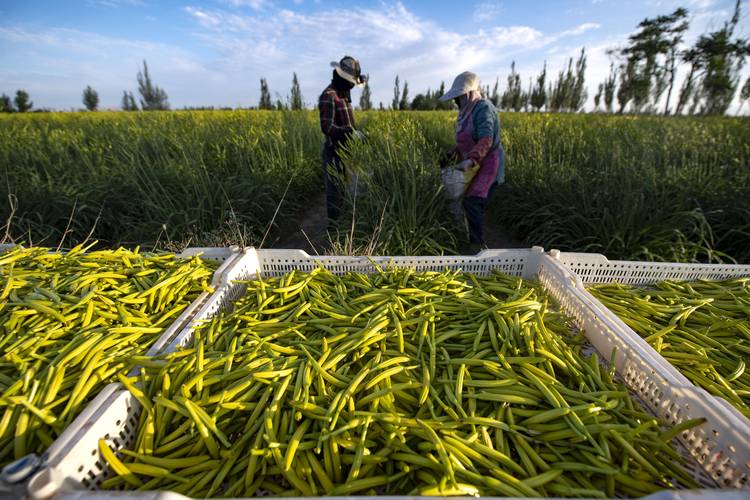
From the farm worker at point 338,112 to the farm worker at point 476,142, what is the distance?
1.06 meters

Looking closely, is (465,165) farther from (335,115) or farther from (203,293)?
(203,293)

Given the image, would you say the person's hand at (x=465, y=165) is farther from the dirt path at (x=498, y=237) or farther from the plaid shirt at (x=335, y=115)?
the plaid shirt at (x=335, y=115)

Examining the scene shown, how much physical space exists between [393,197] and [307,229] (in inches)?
74.1

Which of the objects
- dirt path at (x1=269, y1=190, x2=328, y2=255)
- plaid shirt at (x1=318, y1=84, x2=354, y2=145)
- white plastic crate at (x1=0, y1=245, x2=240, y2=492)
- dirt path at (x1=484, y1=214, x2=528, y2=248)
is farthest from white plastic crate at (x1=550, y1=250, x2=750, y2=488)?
plaid shirt at (x1=318, y1=84, x2=354, y2=145)

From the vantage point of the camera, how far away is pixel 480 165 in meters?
3.19

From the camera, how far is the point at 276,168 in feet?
15.6

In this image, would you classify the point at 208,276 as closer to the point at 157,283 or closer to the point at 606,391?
the point at 157,283

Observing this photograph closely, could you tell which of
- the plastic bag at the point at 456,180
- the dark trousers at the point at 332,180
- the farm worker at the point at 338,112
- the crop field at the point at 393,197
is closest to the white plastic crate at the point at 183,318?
the crop field at the point at 393,197

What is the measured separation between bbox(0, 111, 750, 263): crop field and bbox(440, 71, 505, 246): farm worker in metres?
0.31

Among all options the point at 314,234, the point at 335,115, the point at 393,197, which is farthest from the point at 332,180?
the point at 393,197

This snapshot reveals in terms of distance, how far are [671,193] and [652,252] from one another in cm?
75

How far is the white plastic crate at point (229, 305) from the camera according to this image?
82cm

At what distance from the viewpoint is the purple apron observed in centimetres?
312

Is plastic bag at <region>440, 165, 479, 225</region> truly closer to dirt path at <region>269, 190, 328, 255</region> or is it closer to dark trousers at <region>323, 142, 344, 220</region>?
dark trousers at <region>323, 142, 344, 220</region>
